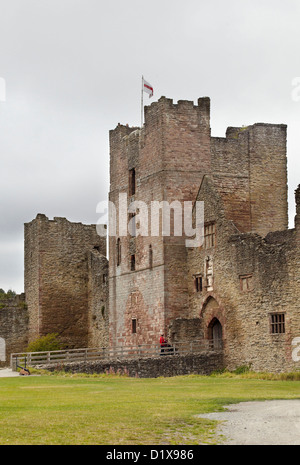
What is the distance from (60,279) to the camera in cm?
5100

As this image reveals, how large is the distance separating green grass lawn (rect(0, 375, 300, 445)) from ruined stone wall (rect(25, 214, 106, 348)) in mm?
20871

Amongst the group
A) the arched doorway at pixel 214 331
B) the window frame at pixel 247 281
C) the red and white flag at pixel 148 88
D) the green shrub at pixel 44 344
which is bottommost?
the green shrub at pixel 44 344

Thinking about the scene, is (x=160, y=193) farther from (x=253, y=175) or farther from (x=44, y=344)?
(x=44, y=344)

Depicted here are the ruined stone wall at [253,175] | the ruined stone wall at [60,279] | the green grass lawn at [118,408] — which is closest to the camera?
the green grass lawn at [118,408]

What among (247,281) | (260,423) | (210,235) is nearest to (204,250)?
(210,235)

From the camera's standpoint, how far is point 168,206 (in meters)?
39.5

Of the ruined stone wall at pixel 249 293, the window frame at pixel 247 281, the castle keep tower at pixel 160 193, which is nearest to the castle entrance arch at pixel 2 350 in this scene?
the castle keep tower at pixel 160 193

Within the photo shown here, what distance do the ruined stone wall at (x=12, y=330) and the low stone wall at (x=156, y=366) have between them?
645 inches

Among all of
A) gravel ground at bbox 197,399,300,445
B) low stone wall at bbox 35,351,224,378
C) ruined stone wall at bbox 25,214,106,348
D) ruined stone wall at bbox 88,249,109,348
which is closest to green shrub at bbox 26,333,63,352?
ruined stone wall at bbox 25,214,106,348

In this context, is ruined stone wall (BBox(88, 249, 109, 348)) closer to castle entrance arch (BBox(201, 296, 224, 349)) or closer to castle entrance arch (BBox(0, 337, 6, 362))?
castle entrance arch (BBox(0, 337, 6, 362))

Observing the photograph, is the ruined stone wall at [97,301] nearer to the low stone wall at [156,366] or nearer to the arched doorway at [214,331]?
the arched doorway at [214,331]

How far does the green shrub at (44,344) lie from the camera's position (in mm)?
48344
